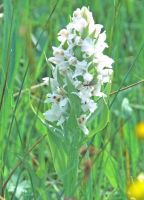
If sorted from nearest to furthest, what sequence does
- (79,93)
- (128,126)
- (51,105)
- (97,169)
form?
(79,93)
(51,105)
(97,169)
(128,126)

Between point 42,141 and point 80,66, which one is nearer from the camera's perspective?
point 80,66

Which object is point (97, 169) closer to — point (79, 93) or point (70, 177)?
point (70, 177)

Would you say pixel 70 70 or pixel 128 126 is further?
pixel 128 126

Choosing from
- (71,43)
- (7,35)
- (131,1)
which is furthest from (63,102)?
(131,1)

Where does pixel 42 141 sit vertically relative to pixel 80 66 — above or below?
below

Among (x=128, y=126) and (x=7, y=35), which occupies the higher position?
(x=7, y=35)

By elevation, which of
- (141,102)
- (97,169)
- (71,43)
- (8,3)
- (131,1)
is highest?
(131,1)

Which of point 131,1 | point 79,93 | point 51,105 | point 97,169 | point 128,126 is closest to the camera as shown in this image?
point 79,93
